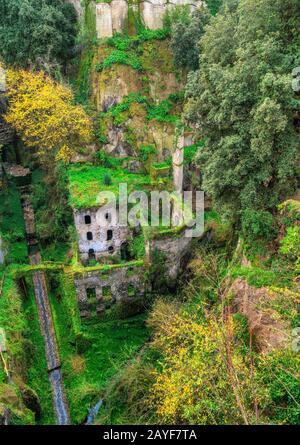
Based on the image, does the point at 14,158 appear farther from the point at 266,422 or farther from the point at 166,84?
the point at 266,422

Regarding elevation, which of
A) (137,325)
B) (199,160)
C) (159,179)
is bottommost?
(137,325)

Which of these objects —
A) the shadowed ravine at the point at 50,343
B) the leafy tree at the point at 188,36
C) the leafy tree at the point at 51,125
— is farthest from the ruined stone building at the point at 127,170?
the shadowed ravine at the point at 50,343

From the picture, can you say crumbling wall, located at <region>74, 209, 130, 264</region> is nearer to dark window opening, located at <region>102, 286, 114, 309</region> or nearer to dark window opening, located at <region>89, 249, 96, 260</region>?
dark window opening, located at <region>89, 249, 96, 260</region>

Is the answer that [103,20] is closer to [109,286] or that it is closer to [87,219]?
[87,219]

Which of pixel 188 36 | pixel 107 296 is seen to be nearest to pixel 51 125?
pixel 188 36

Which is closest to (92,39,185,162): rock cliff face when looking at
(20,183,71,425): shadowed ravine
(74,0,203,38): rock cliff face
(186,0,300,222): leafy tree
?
(74,0,203,38): rock cliff face
